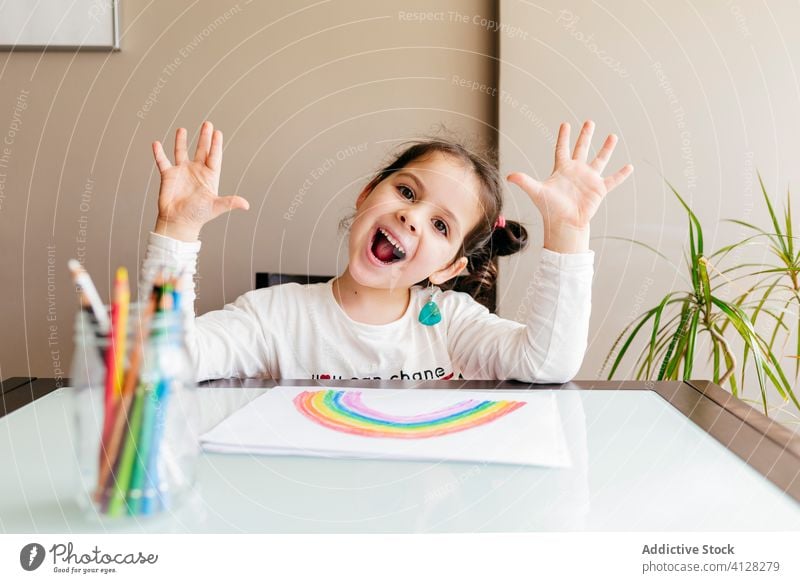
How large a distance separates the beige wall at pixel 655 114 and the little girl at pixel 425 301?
336 millimetres

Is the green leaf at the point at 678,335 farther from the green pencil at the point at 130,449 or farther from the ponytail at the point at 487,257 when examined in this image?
the green pencil at the point at 130,449

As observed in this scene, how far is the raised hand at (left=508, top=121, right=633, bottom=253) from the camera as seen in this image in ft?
2.01

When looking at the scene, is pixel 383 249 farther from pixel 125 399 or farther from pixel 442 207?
pixel 125 399

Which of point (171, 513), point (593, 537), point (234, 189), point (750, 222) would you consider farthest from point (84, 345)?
point (750, 222)

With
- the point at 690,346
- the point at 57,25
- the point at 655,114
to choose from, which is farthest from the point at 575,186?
the point at 57,25

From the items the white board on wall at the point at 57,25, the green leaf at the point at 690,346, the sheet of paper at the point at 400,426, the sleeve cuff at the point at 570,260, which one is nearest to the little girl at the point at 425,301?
the sleeve cuff at the point at 570,260

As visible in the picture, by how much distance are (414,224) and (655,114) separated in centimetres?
64

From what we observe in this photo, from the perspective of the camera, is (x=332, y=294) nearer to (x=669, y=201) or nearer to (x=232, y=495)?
(x=232, y=495)

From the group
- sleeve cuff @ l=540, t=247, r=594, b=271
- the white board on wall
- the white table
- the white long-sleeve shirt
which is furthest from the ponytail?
the white board on wall

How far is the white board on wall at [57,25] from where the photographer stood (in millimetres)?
1190

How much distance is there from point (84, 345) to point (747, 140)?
3.90 feet

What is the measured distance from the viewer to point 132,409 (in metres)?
0.26

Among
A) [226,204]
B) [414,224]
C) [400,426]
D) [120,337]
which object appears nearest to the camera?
[120,337]

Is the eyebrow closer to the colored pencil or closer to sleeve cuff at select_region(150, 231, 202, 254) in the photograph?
sleeve cuff at select_region(150, 231, 202, 254)
